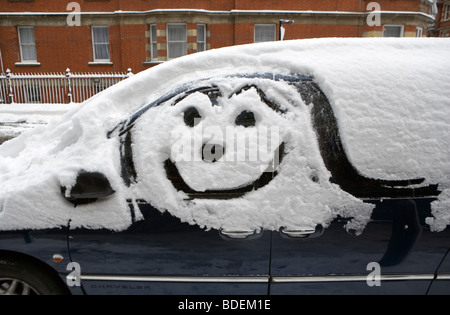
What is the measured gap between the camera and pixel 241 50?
6.04ft

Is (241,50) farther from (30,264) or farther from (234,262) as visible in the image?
(30,264)

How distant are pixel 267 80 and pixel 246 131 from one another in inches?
13.5

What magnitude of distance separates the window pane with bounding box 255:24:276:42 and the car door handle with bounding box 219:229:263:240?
14.0m

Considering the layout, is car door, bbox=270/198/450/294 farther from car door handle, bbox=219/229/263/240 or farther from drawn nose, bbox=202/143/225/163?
drawn nose, bbox=202/143/225/163

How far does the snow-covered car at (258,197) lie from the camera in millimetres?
1528

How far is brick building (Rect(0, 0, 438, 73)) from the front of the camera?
13.4 metres

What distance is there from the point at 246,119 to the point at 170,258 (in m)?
0.87

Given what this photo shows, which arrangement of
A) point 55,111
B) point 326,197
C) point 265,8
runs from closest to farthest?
point 326,197 → point 55,111 → point 265,8

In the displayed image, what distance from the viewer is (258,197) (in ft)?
5.05

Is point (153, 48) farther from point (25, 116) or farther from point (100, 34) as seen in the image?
point (25, 116)

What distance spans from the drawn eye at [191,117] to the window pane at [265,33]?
13649 mm

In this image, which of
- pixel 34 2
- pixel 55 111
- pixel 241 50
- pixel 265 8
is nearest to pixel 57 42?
pixel 34 2

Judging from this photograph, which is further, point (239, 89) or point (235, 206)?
point (239, 89)

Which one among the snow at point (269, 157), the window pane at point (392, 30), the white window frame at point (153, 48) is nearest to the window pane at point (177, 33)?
the white window frame at point (153, 48)
